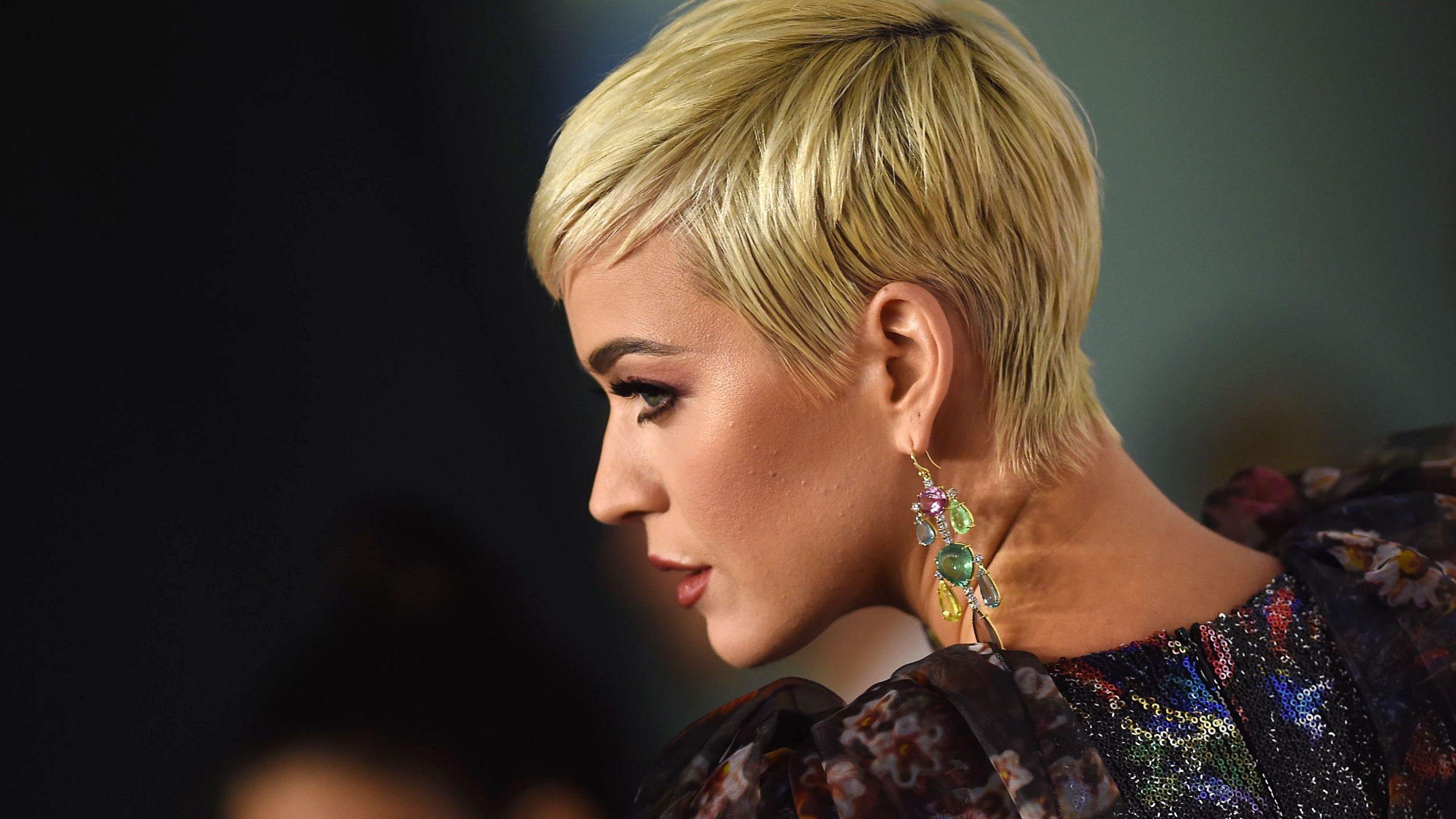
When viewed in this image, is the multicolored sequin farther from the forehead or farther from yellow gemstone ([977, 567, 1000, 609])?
the forehead

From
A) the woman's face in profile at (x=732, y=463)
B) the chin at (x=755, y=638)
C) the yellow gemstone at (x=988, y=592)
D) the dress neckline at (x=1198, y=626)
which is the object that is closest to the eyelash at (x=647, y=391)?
the woman's face in profile at (x=732, y=463)

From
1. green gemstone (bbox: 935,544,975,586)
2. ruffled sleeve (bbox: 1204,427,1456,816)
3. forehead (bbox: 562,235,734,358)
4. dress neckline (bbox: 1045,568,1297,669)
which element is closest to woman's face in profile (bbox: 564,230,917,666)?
forehead (bbox: 562,235,734,358)

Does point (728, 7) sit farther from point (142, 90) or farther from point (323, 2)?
point (142, 90)

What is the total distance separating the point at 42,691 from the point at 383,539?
1.23 feet

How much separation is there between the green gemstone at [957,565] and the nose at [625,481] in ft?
1.00

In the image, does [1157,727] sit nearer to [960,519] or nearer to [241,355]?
[960,519]

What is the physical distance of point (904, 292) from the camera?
0.92 metres

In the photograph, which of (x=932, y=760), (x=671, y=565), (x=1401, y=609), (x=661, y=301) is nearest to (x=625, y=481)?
(x=671, y=565)

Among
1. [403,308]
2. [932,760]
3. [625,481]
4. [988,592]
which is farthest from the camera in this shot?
[403,308]

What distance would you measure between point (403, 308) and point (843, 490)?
574 millimetres

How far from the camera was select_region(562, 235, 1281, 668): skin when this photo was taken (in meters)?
0.94

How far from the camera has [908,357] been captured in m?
0.95

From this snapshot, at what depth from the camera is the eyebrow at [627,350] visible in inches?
36.9

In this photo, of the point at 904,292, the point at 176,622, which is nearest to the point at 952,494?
the point at 904,292
